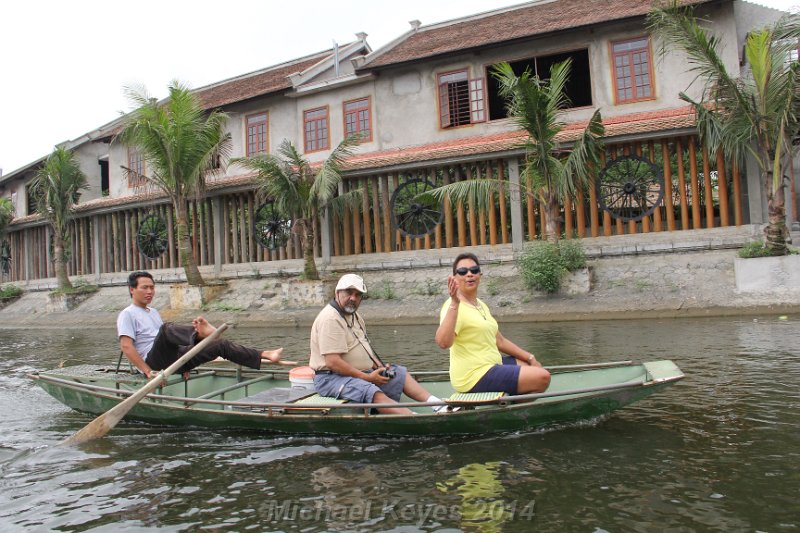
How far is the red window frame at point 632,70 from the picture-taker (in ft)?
61.8

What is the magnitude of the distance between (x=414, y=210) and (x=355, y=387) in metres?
14.2

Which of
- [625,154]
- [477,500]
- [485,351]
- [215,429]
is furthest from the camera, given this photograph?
[625,154]

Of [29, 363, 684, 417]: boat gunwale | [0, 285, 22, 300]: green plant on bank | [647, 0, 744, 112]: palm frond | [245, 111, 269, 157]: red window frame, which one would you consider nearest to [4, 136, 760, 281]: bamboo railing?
[0, 285, 22, 300]: green plant on bank

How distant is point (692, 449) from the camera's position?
5320 mm

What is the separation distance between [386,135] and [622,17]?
8.35m

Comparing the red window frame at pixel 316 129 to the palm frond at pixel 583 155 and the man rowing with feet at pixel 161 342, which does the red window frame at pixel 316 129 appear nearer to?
the palm frond at pixel 583 155

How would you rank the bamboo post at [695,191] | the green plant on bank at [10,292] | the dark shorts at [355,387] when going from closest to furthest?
1. the dark shorts at [355,387]
2. the bamboo post at [695,191]
3. the green plant on bank at [10,292]

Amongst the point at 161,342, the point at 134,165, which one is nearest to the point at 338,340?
the point at 161,342

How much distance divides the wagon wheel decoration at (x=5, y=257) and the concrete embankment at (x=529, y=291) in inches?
401

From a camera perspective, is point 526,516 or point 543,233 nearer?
point 526,516

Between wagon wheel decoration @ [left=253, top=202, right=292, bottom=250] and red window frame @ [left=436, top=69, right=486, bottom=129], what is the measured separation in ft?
21.1

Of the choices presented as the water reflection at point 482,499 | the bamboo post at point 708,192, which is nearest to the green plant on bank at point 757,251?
the bamboo post at point 708,192

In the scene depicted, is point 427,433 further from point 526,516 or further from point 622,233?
point 622,233

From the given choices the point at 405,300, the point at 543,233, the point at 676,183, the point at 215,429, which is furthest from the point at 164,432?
the point at 676,183
